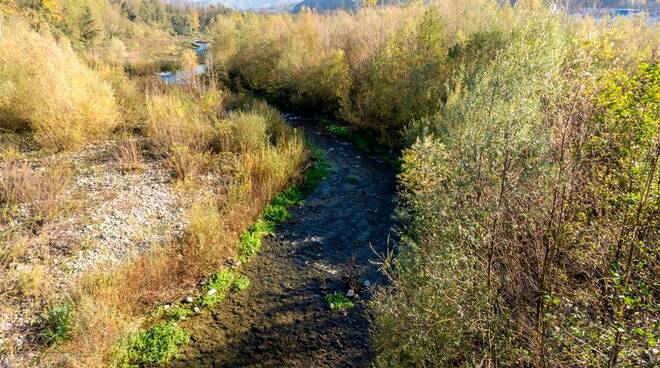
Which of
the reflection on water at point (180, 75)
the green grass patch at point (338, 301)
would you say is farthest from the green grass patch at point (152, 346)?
the reflection on water at point (180, 75)

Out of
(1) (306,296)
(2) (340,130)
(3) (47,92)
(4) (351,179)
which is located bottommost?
(1) (306,296)

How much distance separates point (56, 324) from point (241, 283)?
292 cm

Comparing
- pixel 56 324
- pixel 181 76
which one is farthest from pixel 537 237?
pixel 181 76

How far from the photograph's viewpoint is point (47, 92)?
9914mm

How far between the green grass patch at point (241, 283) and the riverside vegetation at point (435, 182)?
4 centimetres

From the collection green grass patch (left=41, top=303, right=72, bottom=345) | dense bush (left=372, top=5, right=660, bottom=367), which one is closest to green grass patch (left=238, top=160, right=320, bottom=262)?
green grass patch (left=41, top=303, right=72, bottom=345)

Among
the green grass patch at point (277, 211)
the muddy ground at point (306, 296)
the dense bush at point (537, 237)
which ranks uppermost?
the dense bush at point (537, 237)

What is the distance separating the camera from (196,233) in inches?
290

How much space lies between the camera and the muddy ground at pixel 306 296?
5.56m

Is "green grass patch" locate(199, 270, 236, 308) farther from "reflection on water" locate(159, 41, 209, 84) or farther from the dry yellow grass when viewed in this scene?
"reflection on water" locate(159, 41, 209, 84)

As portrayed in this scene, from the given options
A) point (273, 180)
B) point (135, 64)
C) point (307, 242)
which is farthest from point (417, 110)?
point (135, 64)

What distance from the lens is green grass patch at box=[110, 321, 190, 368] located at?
5.20 metres

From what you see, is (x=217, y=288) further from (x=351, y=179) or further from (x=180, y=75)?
(x=180, y=75)

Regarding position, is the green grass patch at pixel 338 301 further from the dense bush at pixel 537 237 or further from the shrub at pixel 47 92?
the shrub at pixel 47 92
